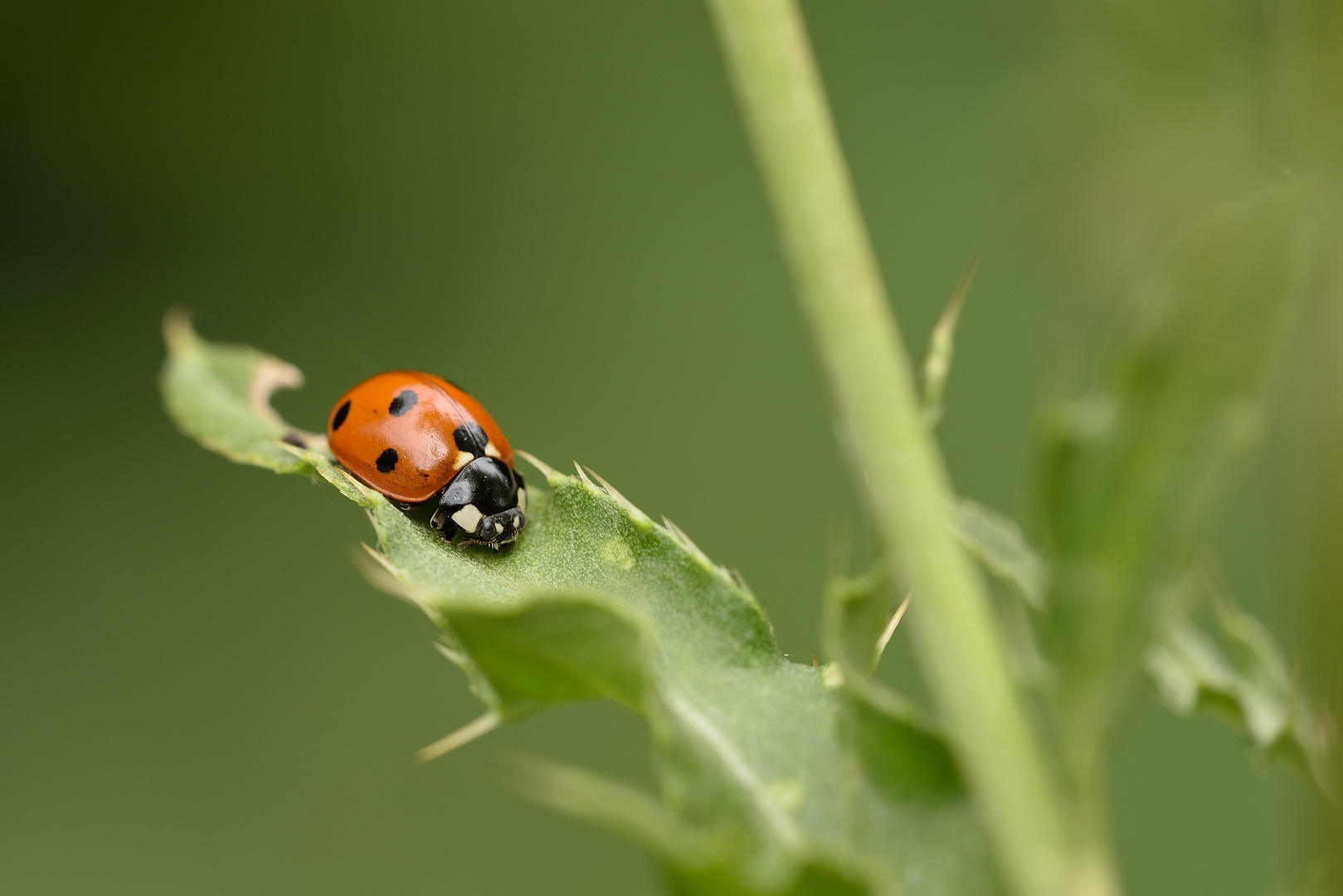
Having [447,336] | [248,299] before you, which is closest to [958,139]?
[447,336]

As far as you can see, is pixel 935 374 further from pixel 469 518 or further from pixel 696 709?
pixel 469 518

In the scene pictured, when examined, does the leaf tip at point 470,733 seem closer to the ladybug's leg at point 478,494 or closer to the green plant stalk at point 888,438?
the green plant stalk at point 888,438

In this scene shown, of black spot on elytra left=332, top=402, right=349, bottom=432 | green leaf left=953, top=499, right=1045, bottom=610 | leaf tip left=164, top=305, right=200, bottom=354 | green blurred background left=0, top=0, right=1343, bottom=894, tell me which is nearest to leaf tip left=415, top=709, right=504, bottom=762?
green leaf left=953, top=499, right=1045, bottom=610

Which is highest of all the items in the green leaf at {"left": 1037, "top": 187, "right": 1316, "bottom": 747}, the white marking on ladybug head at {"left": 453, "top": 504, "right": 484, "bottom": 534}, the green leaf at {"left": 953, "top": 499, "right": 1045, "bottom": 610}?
the green leaf at {"left": 1037, "top": 187, "right": 1316, "bottom": 747}

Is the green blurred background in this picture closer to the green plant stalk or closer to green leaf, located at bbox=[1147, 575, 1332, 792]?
green leaf, located at bbox=[1147, 575, 1332, 792]

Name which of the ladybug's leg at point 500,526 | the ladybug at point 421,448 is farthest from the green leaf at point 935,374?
the ladybug at point 421,448

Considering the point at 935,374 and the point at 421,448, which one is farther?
the point at 421,448

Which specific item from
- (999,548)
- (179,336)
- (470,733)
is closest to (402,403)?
(179,336)
